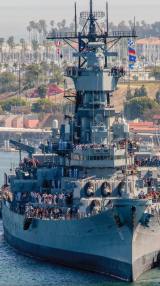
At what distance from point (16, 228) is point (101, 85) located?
14.0m

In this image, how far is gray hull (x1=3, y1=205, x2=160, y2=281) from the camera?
4053 centimetres

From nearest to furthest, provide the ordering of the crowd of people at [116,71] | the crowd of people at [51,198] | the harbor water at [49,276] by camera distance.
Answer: the harbor water at [49,276], the crowd of people at [51,198], the crowd of people at [116,71]

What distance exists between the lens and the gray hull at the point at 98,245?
40.5m

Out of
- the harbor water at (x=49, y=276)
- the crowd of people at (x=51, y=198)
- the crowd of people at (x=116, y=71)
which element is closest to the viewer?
the harbor water at (x=49, y=276)

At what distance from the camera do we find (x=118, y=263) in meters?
40.9

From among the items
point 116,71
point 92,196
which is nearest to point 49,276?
point 92,196

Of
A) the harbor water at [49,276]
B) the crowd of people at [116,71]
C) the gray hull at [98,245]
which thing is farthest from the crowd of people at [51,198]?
the crowd of people at [116,71]

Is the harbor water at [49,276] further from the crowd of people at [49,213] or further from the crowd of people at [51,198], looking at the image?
the crowd of people at [51,198]

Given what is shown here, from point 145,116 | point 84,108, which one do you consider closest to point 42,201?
point 84,108

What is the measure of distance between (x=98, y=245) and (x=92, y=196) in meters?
4.22

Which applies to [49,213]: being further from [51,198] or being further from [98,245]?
[98,245]

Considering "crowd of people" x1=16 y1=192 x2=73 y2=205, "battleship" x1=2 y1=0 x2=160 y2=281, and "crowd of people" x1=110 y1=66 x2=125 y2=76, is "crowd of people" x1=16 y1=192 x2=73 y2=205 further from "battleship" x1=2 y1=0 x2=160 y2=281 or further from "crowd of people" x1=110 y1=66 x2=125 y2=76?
"crowd of people" x1=110 y1=66 x2=125 y2=76

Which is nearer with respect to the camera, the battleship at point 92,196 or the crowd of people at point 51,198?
the battleship at point 92,196

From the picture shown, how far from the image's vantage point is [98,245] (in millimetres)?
41812
